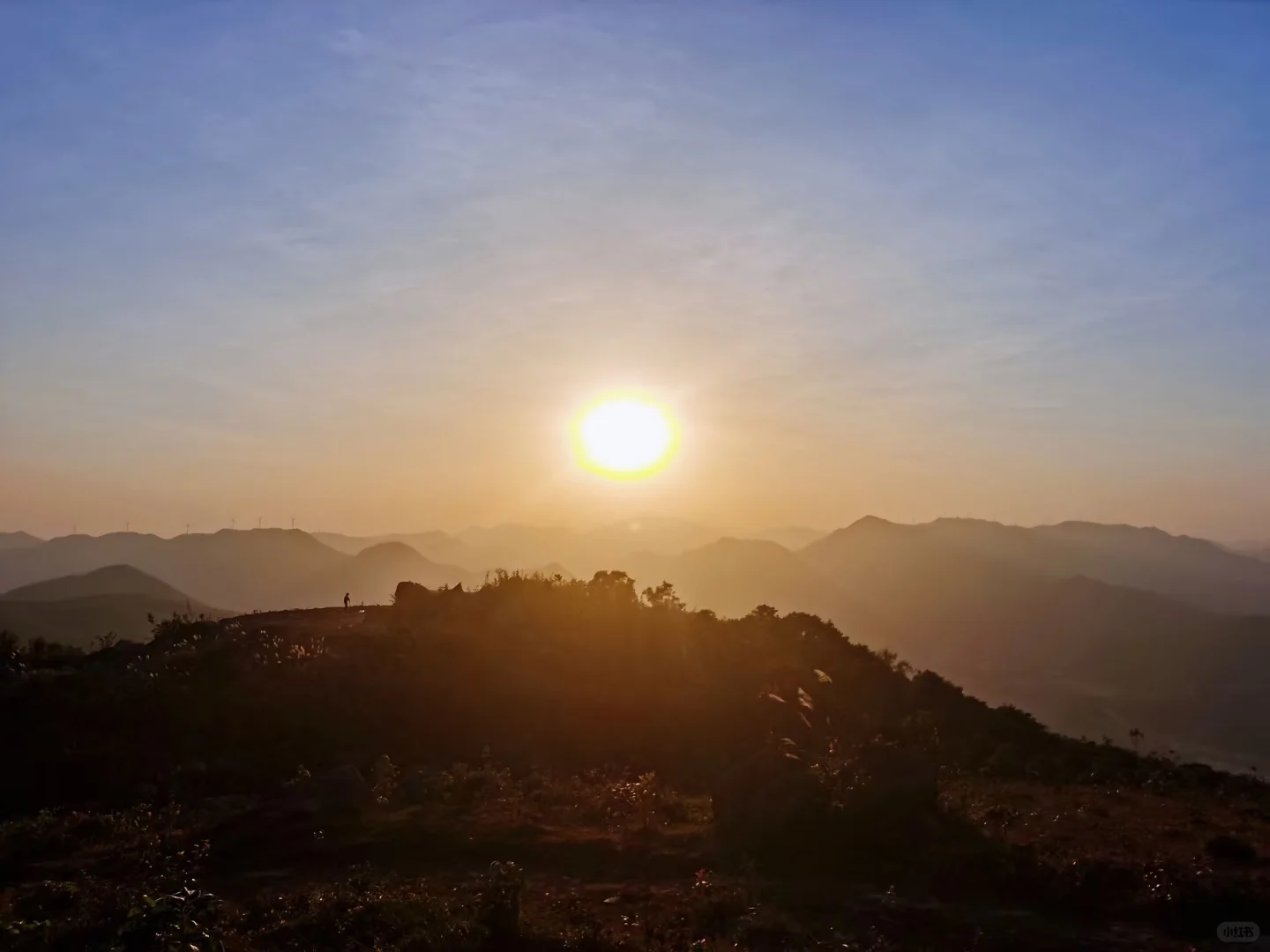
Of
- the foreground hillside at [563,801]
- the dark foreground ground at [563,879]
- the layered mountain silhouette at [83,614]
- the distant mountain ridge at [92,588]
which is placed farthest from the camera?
the distant mountain ridge at [92,588]

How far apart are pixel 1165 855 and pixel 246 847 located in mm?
16629

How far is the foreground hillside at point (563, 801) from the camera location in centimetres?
1248

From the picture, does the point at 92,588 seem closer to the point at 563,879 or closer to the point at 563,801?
the point at 563,801

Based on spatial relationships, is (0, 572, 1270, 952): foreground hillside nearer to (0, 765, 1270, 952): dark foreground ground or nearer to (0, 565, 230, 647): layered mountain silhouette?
(0, 765, 1270, 952): dark foreground ground

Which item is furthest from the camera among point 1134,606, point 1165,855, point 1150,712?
point 1134,606

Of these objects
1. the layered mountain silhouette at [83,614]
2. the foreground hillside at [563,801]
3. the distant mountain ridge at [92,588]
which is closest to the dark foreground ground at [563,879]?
the foreground hillside at [563,801]

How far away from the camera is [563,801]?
→ 62.1 feet

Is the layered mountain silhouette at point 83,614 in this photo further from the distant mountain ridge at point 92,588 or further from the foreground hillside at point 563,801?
the foreground hillside at point 563,801

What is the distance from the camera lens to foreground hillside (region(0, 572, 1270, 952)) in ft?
41.0

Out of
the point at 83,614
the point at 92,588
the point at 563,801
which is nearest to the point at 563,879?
the point at 563,801

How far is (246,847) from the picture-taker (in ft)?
51.1

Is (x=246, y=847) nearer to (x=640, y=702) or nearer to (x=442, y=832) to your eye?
(x=442, y=832)

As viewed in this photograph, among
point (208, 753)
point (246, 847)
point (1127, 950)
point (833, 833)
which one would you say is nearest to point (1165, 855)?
point (1127, 950)

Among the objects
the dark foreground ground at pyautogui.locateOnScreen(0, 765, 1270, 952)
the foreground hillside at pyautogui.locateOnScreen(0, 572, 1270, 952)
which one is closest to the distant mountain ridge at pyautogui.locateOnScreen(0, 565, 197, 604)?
the foreground hillside at pyautogui.locateOnScreen(0, 572, 1270, 952)
